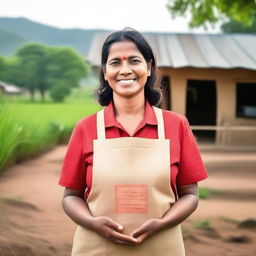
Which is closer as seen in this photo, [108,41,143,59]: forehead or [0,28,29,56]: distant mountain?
[108,41,143,59]: forehead

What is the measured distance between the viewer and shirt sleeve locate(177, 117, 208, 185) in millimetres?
1603

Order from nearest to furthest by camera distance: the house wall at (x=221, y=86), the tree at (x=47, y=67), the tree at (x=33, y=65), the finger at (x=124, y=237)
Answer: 1. the finger at (x=124, y=237)
2. the house wall at (x=221, y=86)
3. the tree at (x=47, y=67)
4. the tree at (x=33, y=65)

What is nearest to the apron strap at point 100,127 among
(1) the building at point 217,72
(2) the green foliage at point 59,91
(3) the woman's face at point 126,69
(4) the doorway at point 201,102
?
(3) the woman's face at point 126,69

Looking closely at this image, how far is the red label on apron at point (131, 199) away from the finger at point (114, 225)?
5 centimetres

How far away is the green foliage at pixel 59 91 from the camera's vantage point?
41.2 meters

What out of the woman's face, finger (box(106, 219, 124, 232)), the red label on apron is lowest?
finger (box(106, 219, 124, 232))

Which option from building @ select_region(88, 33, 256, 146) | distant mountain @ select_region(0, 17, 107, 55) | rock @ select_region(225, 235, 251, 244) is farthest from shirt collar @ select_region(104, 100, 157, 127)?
distant mountain @ select_region(0, 17, 107, 55)

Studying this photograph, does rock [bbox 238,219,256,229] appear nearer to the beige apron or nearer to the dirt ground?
the dirt ground

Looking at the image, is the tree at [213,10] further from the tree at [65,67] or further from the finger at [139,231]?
the tree at [65,67]

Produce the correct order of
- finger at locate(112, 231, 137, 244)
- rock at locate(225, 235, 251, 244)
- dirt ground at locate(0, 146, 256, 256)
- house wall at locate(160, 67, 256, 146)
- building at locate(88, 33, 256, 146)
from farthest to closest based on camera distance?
house wall at locate(160, 67, 256, 146) → building at locate(88, 33, 256, 146) → rock at locate(225, 235, 251, 244) → dirt ground at locate(0, 146, 256, 256) → finger at locate(112, 231, 137, 244)

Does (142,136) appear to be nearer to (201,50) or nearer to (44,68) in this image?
(201,50)

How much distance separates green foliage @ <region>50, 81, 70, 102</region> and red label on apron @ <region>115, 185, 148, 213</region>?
3995 centimetres

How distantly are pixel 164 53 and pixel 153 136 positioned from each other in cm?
993

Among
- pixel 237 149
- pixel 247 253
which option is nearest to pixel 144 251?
pixel 247 253
